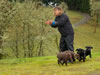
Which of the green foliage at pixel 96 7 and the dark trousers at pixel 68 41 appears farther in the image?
the green foliage at pixel 96 7

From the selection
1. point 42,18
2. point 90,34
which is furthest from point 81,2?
point 42,18

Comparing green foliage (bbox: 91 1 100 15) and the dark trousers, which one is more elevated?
green foliage (bbox: 91 1 100 15)

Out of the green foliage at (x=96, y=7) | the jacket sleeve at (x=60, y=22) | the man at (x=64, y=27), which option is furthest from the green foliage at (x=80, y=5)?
the jacket sleeve at (x=60, y=22)

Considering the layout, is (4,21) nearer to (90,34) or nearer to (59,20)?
(59,20)

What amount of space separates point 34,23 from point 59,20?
13.2 m

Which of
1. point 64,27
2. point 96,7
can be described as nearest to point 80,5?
point 96,7

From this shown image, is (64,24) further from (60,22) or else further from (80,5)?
(80,5)

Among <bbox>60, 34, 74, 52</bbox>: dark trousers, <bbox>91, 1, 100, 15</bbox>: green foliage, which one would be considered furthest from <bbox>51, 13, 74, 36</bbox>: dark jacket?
<bbox>91, 1, 100, 15</bbox>: green foliage

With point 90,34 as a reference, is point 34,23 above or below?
above

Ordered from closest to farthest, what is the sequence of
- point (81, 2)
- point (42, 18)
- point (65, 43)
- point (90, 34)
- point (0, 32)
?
point (65, 43) < point (0, 32) < point (42, 18) < point (90, 34) < point (81, 2)

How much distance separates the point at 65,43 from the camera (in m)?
8.21

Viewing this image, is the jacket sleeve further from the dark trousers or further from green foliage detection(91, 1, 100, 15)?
green foliage detection(91, 1, 100, 15)

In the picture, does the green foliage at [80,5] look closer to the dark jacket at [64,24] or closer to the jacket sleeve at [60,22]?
the dark jacket at [64,24]

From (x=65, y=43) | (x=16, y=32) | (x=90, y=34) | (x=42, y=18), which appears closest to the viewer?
(x=65, y=43)
